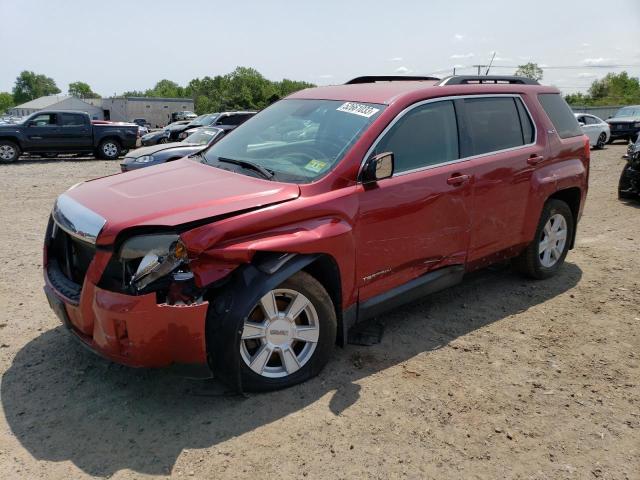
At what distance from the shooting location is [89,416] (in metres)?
3.00

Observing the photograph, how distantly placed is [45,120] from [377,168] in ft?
56.6

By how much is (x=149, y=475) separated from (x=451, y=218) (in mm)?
2636

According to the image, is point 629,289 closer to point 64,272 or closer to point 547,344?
point 547,344

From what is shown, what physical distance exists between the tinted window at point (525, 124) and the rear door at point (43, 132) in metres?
16.8

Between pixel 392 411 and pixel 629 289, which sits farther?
pixel 629 289

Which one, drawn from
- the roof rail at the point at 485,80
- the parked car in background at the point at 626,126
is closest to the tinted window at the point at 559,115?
the roof rail at the point at 485,80

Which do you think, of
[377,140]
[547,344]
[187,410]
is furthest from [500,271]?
[187,410]

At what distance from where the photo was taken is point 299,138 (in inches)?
151

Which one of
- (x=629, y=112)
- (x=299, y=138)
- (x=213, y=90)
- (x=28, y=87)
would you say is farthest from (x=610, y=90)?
(x=28, y=87)

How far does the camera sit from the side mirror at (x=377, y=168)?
3.35 m

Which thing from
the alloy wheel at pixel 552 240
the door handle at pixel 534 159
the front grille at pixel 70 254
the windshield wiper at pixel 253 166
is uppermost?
the windshield wiper at pixel 253 166

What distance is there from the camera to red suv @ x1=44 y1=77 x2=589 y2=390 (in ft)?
9.24

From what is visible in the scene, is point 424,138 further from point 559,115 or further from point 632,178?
point 632,178

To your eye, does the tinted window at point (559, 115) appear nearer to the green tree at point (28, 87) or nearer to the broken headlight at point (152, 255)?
the broken headlight at point (152, 255)
